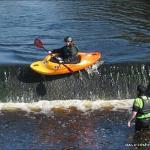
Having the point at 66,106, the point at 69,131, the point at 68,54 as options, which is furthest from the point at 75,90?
the point at 69,131

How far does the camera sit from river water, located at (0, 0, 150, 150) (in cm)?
1603

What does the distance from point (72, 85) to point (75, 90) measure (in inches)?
8.9

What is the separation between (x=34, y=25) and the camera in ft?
98.0

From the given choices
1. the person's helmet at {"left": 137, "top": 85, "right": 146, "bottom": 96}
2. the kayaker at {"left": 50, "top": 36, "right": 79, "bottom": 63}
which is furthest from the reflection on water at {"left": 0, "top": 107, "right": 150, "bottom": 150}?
the kayaker at {"left": 50, "top": 36, "right": 79, "bottom": 63}

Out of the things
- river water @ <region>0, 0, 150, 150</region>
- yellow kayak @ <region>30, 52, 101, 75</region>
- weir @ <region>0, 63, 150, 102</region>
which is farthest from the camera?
weir @ <region>0, 63, 150, 102</region>

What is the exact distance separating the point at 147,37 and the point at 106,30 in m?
2.72

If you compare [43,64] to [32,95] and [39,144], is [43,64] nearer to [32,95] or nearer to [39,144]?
[32,95]

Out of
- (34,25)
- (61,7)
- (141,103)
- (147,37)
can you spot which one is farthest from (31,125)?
(61,7)

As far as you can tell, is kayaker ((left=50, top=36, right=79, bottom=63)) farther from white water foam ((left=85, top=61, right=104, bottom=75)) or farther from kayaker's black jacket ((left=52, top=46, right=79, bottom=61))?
white water foam ((left=85, top=61, right=104, bottom=75))

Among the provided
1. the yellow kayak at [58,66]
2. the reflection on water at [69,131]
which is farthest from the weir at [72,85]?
the reflection on water at [69,131]

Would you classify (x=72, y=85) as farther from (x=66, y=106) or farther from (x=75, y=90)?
(x=66, y=106)

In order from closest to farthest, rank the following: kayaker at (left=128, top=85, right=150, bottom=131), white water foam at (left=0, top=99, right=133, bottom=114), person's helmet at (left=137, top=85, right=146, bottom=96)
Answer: person's helmet at (left=137, top=85, right=146, bottom=96) < kayaker at (left=128, top=85, right=150, bottom=131) < white water foam at (left=0, top=99, right=133, bottom=114)

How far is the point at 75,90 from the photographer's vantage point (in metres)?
19.9

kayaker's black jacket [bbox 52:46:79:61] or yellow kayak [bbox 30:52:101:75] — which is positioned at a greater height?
kayaker's black jacket [bbox 52:46:79:61]
